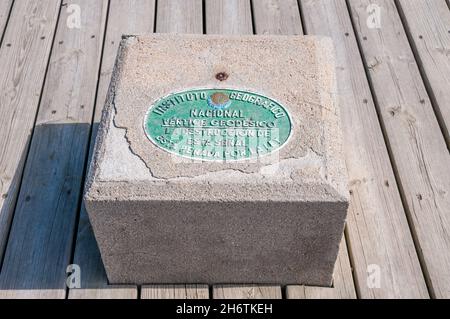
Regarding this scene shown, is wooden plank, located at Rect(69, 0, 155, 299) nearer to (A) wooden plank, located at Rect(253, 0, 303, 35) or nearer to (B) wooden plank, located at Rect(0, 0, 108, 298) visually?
(B) wooden plank, located at Rect(0, 0, 108, 298)

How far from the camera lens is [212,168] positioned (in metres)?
2.09

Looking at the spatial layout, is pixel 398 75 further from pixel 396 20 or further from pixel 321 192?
pixel 321 192

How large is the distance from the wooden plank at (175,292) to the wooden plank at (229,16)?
146 cm

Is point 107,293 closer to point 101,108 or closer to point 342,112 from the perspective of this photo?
point 101,108

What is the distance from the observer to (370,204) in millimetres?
2580

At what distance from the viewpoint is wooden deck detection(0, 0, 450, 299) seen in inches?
92.8

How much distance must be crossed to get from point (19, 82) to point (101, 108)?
1.41 ft

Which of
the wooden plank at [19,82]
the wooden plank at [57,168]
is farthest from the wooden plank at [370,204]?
the wooden plank at [19,82]

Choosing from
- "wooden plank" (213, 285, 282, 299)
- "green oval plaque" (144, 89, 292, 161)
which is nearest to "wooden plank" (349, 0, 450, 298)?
"wooden plank" (213, 285, 282, 299)

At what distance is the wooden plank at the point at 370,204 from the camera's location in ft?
7.69

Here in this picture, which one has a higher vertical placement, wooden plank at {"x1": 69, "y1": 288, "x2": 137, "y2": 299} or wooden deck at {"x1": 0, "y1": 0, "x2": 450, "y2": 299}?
wooden deck at {"x1": 0, "y1": 0, "x2": 450, "y2": 299}
